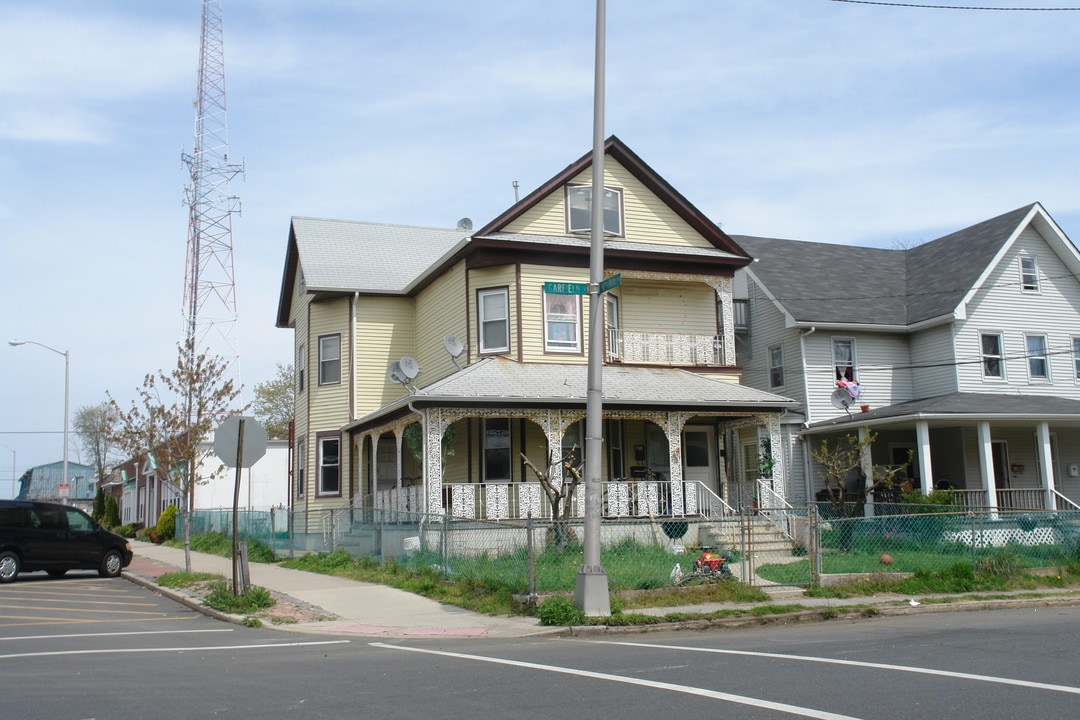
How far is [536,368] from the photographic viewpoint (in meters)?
22.4

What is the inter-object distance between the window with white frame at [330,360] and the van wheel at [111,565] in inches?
287

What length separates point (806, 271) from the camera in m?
31.1

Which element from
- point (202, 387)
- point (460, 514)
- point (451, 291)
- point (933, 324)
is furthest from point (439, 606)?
point (933, 324)

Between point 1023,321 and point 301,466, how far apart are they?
2112cm

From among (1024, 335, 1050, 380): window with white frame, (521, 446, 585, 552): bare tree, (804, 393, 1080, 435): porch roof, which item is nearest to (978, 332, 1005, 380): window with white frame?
(804, 393, 1080, 435): porch roof

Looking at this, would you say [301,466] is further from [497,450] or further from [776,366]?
[776,366]

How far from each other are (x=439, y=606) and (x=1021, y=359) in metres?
21.2

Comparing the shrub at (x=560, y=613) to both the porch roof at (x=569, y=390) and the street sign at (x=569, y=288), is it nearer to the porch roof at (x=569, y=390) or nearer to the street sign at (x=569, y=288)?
the street sign at (x=569, y=288)

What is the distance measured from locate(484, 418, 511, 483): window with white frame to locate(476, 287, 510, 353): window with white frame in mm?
1698

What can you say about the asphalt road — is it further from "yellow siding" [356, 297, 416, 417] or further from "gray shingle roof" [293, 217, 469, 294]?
"gray shingle roof" [293, 217, 469, 294]

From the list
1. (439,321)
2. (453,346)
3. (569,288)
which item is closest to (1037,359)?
(439,321)

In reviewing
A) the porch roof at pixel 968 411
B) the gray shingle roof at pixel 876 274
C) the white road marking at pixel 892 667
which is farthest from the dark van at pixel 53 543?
the gray shingle roof at pixel 876 274

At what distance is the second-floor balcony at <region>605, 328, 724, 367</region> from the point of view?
23922 mm

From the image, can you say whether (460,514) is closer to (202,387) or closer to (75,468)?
(202,387)
